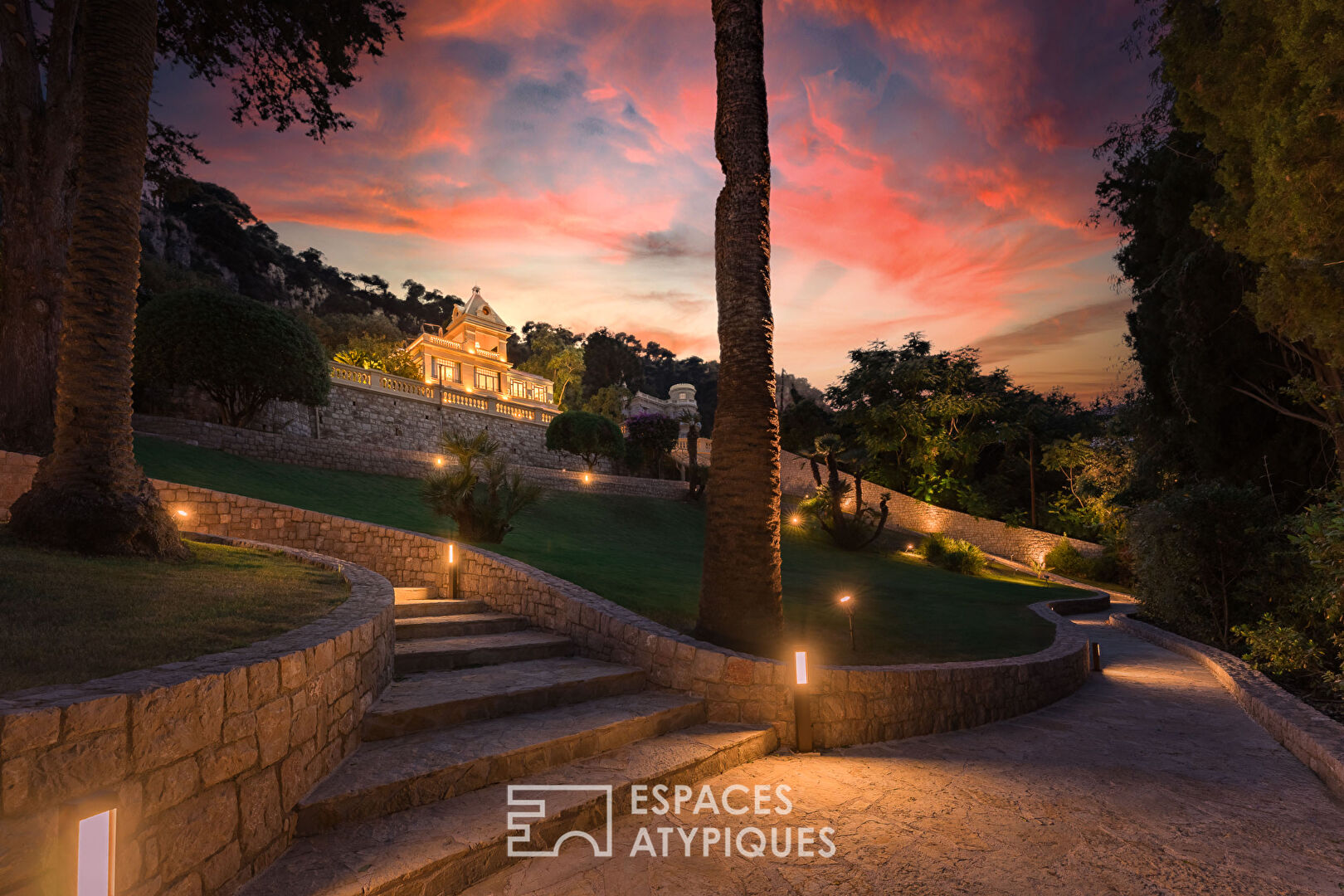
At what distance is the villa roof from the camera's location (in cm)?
4634

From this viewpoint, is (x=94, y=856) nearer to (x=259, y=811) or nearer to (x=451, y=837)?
(x=259, y=811)

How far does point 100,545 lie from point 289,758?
5120 millimetres

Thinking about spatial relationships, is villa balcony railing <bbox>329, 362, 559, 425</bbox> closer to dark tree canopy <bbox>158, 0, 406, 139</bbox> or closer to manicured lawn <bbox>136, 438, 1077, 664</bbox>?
manicured lawn <bbox>136, 438, 1077, 664</bbox>

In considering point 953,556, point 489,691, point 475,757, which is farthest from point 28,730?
point 953,556

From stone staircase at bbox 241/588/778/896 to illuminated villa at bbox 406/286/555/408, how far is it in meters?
35.8

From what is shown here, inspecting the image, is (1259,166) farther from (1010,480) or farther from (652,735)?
(1010,480)

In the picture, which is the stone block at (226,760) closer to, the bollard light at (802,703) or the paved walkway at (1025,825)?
the paved walkway at (1025,825)

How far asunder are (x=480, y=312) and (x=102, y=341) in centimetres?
4273

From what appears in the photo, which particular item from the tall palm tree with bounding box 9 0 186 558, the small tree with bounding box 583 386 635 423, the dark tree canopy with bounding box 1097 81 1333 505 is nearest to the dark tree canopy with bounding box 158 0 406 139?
the tall palm tree with bounding box 9 0 186 558

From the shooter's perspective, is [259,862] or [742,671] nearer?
[259,862]

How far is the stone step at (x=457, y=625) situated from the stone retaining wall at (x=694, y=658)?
29 cm

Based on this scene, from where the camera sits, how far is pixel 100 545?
6.35 metres

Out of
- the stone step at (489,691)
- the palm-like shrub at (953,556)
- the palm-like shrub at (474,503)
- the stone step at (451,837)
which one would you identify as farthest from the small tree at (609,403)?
the stone step at (451,837)

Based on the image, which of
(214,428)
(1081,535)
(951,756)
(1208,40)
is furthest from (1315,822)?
(1081,535)
